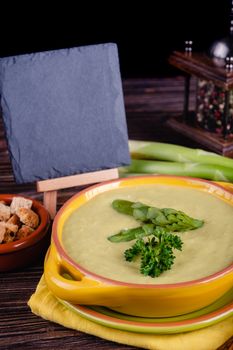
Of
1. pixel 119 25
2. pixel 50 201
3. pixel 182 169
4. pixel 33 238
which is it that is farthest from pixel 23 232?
pixel 119 25

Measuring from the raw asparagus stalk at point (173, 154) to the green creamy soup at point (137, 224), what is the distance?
0.32 meters

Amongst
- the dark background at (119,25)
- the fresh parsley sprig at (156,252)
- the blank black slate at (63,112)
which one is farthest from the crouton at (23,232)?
the dark background at (119,25)

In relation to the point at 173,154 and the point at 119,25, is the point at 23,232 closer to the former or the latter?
the point at 173,154

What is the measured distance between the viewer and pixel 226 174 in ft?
5.16

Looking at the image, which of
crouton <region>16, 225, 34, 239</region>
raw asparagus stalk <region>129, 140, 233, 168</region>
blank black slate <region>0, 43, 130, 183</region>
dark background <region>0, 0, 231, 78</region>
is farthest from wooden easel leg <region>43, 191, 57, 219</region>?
dark background <region>0, 0, 231, 78</region>

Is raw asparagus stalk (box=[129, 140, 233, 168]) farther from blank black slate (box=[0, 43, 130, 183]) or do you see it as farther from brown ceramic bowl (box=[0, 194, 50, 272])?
brown ceramic bowl (box=[0, 194, 50, 272])

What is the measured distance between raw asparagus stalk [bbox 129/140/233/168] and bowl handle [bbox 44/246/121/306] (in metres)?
0.66

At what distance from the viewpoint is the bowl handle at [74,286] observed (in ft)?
3.39

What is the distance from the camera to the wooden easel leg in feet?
4.64

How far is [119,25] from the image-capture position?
10.5 feet

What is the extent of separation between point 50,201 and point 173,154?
437mm

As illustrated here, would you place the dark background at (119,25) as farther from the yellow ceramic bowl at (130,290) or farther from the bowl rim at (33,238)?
the yellow ceramic bowl at (130,290)

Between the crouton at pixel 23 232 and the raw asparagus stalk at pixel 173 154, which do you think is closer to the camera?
the crouton at pixel 23 232

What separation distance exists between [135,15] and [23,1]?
1.83 ft
